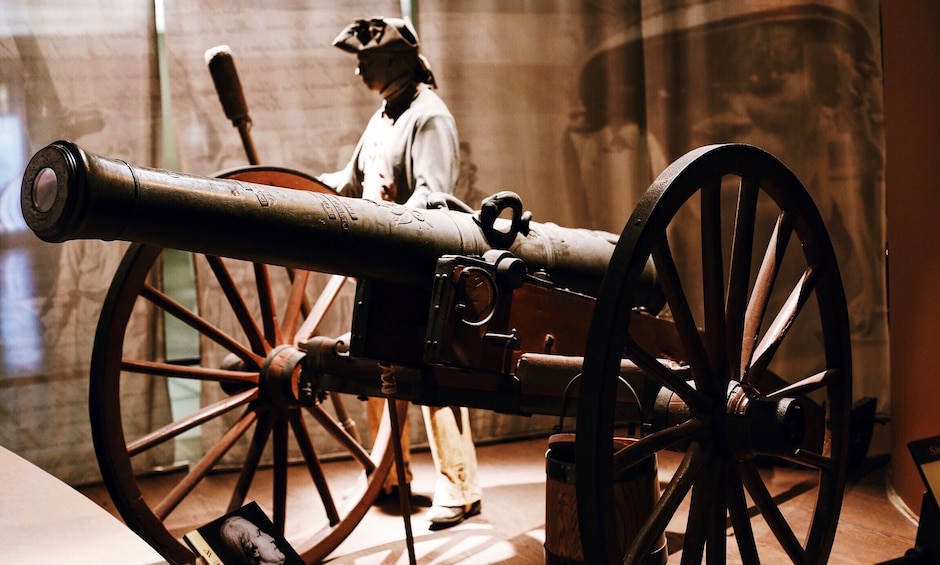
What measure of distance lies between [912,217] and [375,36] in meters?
1.78

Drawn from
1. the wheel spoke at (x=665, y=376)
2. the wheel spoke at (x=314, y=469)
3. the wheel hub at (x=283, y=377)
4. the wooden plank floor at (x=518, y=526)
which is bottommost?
the wooden plank floor at (x=518, y=526)

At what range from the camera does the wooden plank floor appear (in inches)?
97.7

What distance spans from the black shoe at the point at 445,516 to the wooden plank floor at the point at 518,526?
29 millimetres

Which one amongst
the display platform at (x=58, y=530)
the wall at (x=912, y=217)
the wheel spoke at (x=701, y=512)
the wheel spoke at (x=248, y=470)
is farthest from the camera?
the wall at (x=912, y=217)

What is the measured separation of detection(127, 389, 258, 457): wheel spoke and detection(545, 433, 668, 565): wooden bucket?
0.96 m

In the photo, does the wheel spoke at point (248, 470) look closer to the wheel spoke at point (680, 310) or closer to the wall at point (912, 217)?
the wheel spoke at point (680, 310)

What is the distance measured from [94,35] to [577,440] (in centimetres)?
297

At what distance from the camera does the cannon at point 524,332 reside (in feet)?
4.65

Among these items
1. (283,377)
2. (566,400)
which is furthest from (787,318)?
(283,377)

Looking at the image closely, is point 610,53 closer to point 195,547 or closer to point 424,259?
point 424,259

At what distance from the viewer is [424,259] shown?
187 cm

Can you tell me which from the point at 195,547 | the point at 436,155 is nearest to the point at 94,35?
the point at 436,155

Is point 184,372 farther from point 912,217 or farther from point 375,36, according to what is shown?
point 912,217

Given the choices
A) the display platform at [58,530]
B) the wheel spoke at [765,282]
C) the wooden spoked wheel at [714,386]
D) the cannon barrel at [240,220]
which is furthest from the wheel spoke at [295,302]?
the wheel spoke at [765,282]
